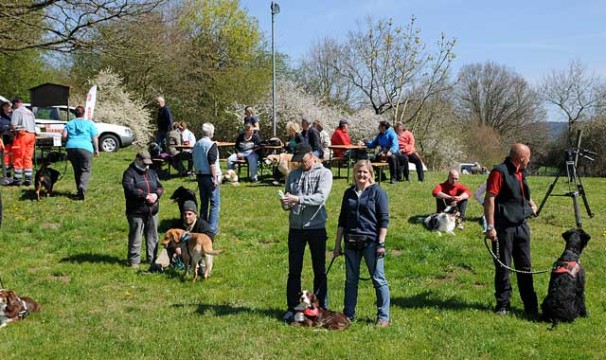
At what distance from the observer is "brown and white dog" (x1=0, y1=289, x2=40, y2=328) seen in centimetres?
613

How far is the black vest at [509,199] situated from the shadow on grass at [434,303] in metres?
1.13

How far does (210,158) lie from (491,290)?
4.41 m

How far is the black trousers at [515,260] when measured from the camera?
6.43 meters

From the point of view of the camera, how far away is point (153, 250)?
337 inches

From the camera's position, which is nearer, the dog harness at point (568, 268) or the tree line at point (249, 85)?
the dog harness at point (568, 268)

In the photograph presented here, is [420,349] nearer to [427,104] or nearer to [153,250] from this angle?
[153,250]

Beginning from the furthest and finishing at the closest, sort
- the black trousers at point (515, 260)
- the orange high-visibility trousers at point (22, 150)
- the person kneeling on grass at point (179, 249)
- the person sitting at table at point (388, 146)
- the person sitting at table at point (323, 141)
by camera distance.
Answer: the person sitting at table at point (323, 141)
the person sitting at table at point (388, 146)
the orange high-visibility trousers at point (22, 150)
the person kneeling on grass at point (179, 249)
the black trousers at point (515, 260)

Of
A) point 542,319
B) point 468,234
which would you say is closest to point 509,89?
point 468,234

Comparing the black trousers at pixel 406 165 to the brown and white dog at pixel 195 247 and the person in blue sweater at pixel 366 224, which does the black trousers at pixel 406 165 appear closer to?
the brown and white dog at pixel 195 247

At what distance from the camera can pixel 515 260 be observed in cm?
656

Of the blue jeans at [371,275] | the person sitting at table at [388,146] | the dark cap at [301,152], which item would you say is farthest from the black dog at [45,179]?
the blue jeans at [371,275]

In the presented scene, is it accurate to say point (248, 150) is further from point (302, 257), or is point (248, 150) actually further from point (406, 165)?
point (302, 257)

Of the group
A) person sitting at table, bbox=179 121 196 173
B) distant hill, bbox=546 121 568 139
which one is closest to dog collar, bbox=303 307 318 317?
person sitting at table, bbox=179 121 196 173

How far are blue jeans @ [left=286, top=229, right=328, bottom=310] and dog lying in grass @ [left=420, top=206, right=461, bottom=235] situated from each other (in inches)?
166
